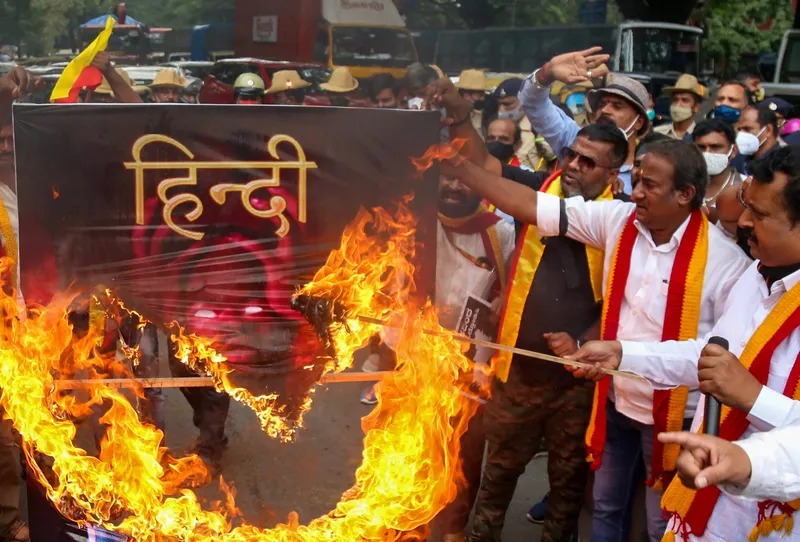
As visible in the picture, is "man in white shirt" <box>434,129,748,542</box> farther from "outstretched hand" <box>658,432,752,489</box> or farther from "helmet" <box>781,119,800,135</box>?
"helmet" <box>781,119,800,135</box>

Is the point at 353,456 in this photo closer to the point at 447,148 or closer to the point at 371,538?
the point at 371,538

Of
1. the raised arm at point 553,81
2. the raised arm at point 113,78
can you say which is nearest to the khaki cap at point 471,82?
the raised arm at point 553,81

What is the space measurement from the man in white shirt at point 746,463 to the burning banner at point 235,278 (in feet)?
5.05

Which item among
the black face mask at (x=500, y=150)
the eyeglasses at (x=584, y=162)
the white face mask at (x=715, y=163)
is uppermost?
the eyeglasses at (x=584, y=162)

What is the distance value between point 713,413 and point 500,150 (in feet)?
11.3

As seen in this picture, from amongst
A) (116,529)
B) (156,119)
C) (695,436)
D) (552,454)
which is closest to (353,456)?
(552,454)

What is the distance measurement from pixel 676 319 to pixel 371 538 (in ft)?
5.11

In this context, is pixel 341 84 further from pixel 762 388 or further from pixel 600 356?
pixel 762 388

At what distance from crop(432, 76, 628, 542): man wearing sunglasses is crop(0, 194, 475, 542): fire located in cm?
46

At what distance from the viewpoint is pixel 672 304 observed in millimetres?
3607

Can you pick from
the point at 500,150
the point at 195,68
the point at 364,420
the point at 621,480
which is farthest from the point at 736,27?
the point at 364,420

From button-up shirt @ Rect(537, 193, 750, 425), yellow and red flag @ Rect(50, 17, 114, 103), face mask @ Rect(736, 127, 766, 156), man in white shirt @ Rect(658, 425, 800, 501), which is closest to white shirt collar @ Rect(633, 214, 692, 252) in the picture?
button-up shirt @ Rect(537, 193, 750, 425)

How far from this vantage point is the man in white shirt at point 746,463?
2.24m

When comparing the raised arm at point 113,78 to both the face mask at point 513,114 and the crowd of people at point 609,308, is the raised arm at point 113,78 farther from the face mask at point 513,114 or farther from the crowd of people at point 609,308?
the face mask at point 513,114
